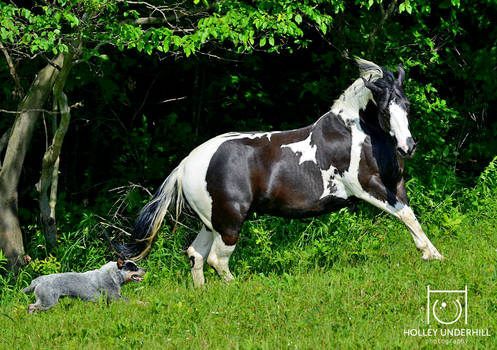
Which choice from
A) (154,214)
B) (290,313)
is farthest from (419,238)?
(154,214)

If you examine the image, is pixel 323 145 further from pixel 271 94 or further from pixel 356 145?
pixel 271 94

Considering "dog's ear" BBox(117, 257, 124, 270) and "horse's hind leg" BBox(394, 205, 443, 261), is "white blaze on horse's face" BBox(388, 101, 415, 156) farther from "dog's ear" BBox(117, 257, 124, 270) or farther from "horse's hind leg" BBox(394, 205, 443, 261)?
"dog's ear" BBox(117, 257, 124, 270)

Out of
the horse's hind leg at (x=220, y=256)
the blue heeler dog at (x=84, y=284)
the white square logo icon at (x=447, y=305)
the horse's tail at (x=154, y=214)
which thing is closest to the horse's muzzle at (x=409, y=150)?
the white square logo icon at (x=447, y=305)

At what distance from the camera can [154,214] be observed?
7.66 m

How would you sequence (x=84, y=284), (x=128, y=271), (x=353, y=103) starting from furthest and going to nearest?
(x=353, y=103) → (x=128, y=271) → (x=84, y=284)

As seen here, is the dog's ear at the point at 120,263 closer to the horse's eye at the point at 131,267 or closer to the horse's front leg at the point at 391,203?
the horse's eye at the point at 131,267

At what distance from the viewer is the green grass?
5.31 m

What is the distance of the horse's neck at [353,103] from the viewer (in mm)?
7352

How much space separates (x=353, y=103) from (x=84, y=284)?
3245mm

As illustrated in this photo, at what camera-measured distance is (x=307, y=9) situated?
7637mm

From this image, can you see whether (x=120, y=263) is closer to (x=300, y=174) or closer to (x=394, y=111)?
(x=300, y=174)

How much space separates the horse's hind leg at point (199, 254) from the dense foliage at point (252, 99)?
35.1 inches

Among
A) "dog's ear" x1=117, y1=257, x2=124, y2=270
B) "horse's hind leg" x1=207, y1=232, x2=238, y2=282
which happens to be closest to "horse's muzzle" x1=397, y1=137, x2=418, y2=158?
"horse's hind leg" x1=207, y1=232, x2=238, y2=282

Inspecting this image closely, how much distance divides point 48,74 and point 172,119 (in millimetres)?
2483
